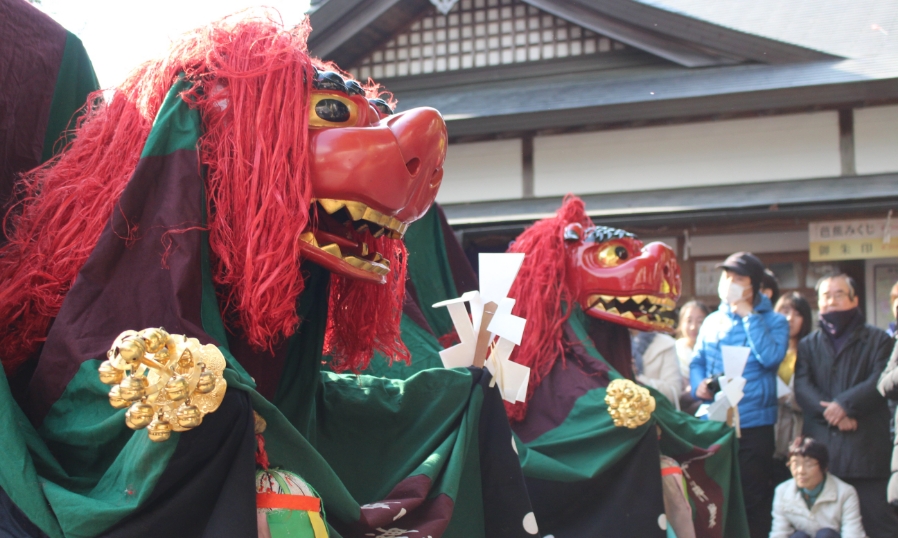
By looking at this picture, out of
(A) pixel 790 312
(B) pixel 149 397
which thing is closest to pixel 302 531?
(B) pixel 149 397

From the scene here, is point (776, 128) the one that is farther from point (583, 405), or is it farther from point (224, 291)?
point (224, 291)

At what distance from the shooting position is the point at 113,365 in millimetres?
1078

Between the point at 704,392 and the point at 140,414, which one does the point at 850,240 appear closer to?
the point at 704,392

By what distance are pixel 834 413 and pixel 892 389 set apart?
1.32ft

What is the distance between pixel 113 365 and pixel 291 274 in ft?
1.19

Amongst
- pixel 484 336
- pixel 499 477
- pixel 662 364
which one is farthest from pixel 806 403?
pixel 499 477

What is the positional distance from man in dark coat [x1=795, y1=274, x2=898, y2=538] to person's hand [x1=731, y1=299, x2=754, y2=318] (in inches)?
15.9

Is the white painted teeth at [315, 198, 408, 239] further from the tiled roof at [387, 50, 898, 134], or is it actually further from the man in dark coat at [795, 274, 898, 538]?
the tiled roof at [387, 50, 898, 134]

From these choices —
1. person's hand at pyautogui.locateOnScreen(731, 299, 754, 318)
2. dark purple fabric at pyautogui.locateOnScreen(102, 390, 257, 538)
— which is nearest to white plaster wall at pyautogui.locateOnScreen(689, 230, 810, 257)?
person's hand at pyautogui.locateOnScreen(731, 299, 754, 318)

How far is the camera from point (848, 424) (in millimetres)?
4512

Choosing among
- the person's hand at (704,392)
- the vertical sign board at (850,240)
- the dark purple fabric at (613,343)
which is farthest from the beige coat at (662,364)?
the vertical sign board at (850,240)

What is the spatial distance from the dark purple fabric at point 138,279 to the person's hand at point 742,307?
4017mm

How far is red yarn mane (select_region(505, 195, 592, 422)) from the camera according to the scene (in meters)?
3.21

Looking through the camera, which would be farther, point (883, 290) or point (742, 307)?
point (883, 290)
